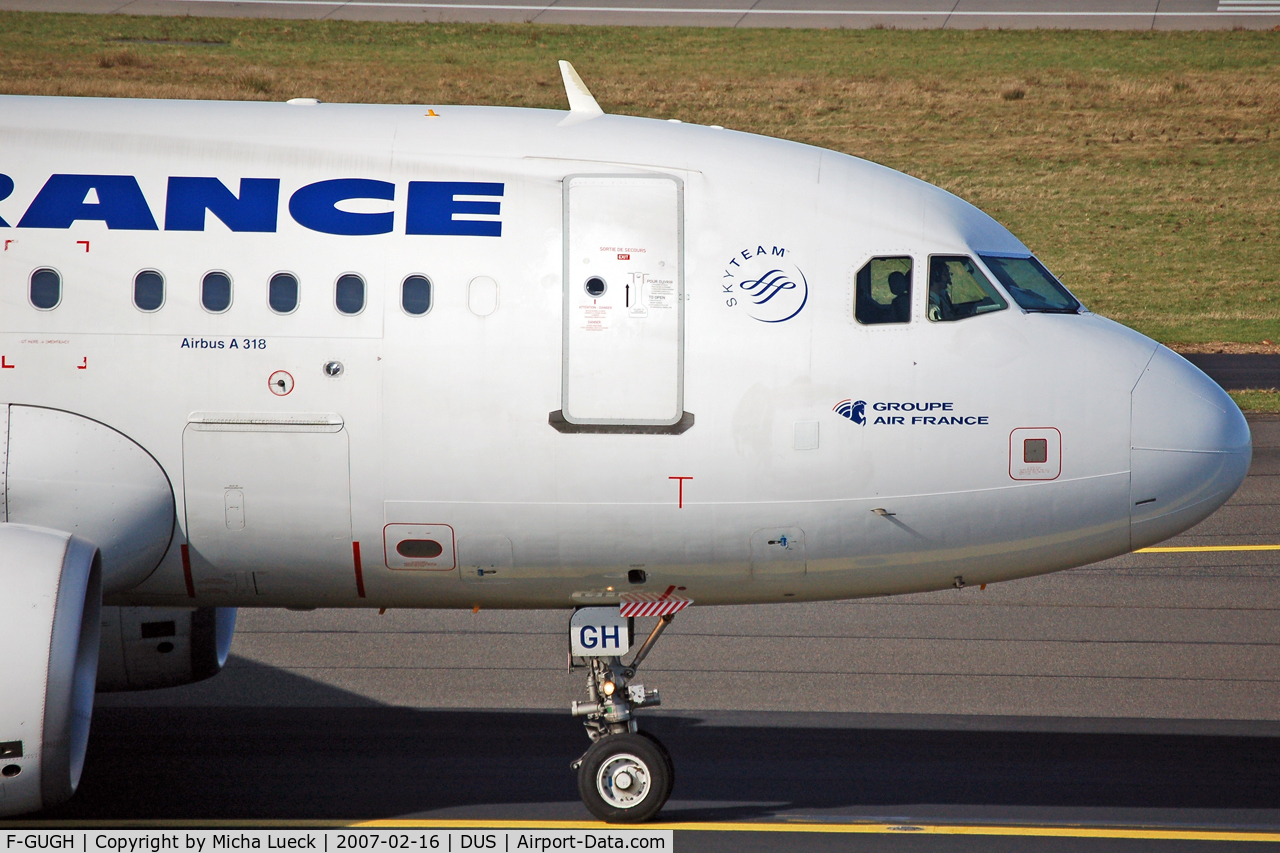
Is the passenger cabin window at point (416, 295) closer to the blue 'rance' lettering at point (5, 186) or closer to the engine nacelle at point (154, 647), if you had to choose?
the blue 'rance' lettering at point (5, 186)

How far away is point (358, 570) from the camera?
31.0ft

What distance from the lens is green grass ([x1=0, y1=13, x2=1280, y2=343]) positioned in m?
36.1

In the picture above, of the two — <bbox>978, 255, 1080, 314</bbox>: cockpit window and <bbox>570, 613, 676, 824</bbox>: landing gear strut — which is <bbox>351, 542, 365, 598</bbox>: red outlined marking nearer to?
<bbox>570, 613, 676, 824</bbox>: landing gear strut

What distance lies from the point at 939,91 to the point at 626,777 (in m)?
37.0

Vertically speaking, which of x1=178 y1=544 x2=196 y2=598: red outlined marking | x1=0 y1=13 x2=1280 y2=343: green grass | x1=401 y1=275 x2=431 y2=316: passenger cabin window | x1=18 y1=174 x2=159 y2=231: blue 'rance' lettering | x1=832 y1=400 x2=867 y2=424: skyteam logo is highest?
x1=0 y1=13 x2=1280 y2=343: green grass

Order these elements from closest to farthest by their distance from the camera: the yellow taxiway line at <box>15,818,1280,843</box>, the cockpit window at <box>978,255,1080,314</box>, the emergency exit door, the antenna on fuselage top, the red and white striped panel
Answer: the emergency exit door, the cockpit window at <box>978,255,1080,314</box>, the red and white striped panel, the antenna on fuselage top, the yellow taxiway line at <box>15,818,1280,843</box>

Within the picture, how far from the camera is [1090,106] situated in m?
42.4

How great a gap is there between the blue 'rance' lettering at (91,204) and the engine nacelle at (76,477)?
4.18 ft

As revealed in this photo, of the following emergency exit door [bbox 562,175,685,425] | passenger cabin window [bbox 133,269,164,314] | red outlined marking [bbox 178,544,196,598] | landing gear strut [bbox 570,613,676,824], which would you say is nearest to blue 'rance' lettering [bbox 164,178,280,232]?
passenger cabin window [bbox 133,269,164,314]

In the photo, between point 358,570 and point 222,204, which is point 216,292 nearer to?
point 222,204

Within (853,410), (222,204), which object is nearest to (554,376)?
(853,410)

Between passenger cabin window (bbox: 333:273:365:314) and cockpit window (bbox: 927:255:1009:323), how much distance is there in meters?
3.83

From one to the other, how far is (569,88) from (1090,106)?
3609 centimetres

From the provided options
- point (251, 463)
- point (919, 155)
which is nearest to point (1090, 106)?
point (919, 155)
